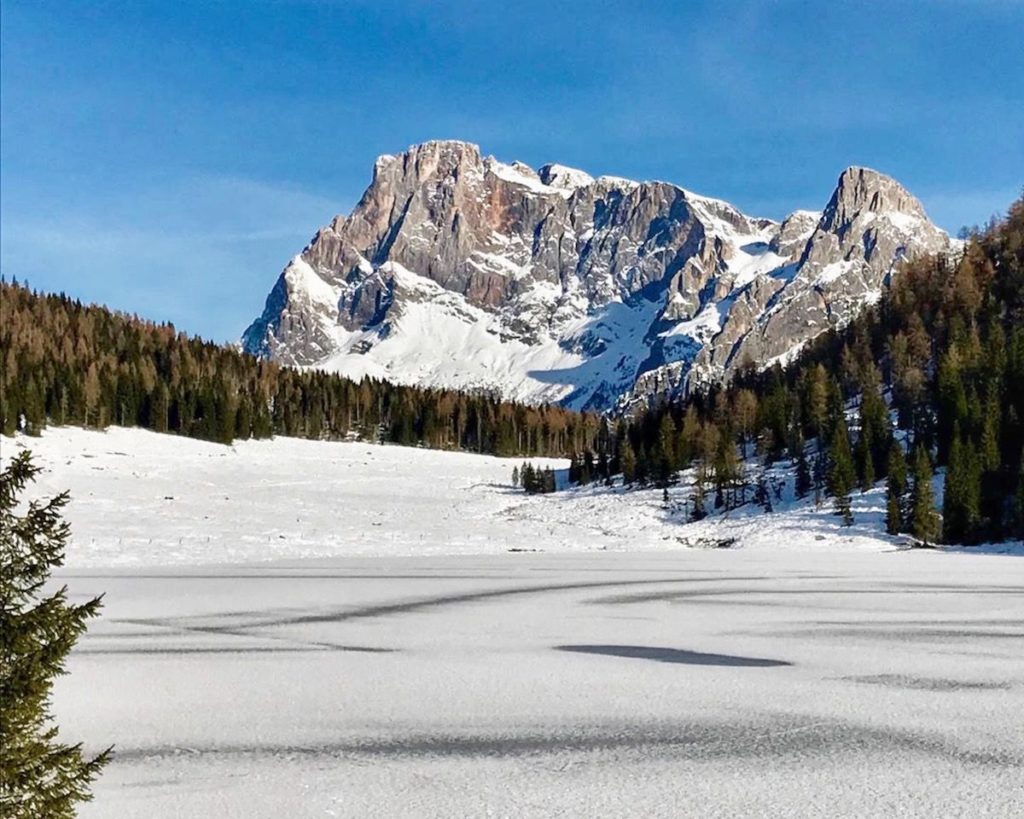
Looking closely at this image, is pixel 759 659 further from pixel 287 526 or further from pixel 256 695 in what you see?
pixel 287 526

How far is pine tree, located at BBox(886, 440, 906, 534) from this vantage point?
2197 inches

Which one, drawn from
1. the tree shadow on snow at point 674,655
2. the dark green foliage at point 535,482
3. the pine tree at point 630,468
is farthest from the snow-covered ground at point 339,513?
the tree shadow on snow at point 674,655

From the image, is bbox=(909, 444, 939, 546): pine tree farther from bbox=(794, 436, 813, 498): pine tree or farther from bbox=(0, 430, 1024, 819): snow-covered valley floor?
bbox=(0, 430, 1024, 819): snow-covered valley floor

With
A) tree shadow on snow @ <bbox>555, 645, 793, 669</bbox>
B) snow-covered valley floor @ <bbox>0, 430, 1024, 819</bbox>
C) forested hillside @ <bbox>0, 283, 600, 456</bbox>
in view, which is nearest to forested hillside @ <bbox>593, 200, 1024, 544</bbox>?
snow-covered valley floor @ <bbox>0, 430, 1024, 819</bbox>

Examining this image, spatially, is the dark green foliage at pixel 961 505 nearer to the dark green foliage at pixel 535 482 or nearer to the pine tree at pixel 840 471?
the pine tree at pixel 840 471

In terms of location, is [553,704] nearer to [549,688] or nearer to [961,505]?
[549,688]

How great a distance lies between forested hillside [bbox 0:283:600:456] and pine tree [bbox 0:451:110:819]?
105 meters

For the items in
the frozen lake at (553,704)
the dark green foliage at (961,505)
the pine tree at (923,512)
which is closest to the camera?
the frozen lake at (553,704)

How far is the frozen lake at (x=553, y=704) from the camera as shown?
930 centimetres

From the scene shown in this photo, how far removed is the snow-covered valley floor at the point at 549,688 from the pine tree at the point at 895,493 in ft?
66.9

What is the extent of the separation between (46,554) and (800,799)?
7787mm

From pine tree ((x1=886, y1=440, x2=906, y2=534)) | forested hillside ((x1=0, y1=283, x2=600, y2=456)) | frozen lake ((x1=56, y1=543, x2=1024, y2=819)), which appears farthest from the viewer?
forested hillside ((x1=0, y1=283, x2=600, y2=456))

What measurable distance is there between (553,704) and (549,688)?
0.97 metres

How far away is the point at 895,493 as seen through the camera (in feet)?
195
